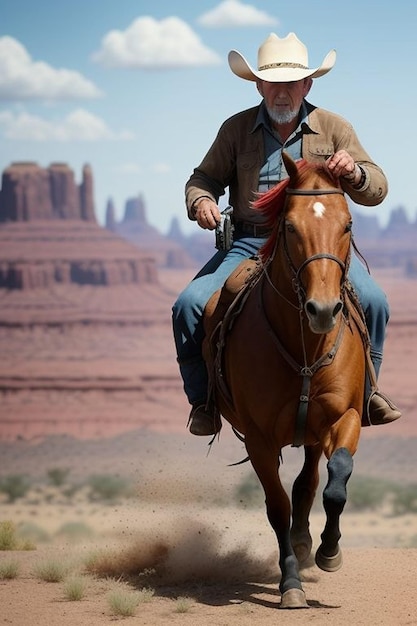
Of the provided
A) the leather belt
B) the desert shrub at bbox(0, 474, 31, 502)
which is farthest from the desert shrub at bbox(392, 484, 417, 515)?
the leather belt

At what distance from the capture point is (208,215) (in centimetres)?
835

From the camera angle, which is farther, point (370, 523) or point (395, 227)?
point (395, 227)

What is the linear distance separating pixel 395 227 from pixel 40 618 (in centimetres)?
17206

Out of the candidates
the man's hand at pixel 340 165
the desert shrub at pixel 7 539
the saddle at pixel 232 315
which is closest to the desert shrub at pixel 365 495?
the desert shrub at pixel 7 539

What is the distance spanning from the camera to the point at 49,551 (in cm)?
1159

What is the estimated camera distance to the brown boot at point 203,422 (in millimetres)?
9008

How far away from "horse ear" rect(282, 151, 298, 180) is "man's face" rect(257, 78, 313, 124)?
1.26 metres

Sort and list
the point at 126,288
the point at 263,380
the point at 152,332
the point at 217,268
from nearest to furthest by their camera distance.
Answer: the point at 263,380
the point at 217,268
the point at 152,332
the point at 126,288

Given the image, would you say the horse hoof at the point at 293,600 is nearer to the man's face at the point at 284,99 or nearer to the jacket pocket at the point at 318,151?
the jacket pocket at the point at 318,151

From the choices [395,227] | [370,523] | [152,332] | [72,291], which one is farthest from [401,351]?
[395,227]

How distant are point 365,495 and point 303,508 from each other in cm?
4684

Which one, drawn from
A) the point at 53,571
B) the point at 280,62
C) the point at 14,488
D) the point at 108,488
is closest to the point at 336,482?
the point at 280,62

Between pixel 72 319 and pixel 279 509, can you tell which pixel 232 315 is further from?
pixel 72 319

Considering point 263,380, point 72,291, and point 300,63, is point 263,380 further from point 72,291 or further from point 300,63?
point 72,291
